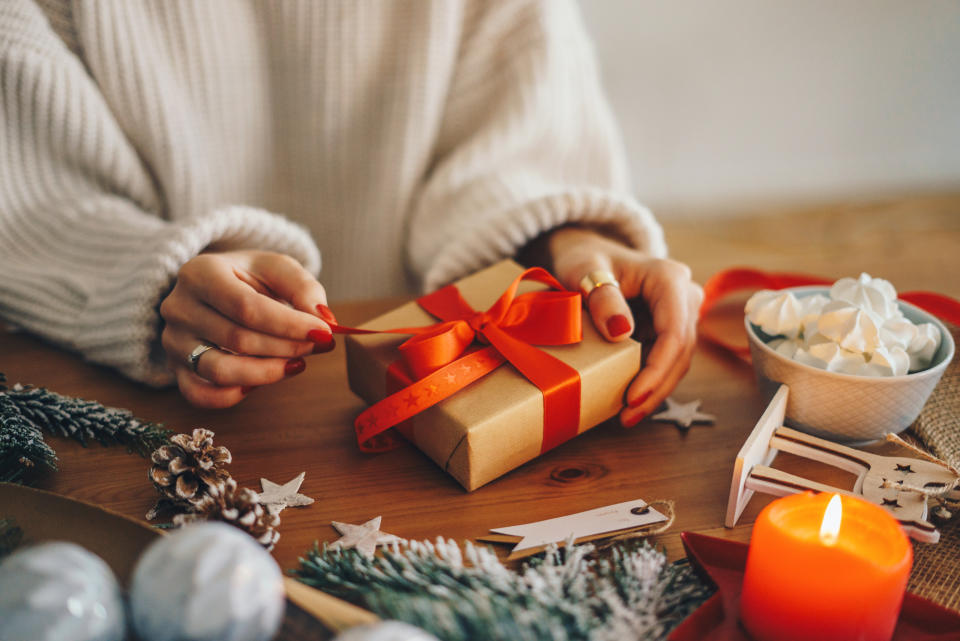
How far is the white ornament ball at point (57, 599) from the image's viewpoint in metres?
0.28

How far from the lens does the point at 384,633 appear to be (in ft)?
0.94

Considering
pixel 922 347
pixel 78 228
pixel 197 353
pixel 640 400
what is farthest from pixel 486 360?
pixel 78 228

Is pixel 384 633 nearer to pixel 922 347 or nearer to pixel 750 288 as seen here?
pixel 922 347

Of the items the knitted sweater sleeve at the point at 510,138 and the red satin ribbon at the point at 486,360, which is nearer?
the red satin ribbon at the point at 486,360

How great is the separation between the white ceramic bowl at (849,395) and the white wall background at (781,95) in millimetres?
1386

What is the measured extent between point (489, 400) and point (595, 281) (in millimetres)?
186

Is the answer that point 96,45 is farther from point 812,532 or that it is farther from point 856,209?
point 856,209

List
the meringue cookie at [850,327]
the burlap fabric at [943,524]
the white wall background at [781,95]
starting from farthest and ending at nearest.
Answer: the white wall background at [781,95], the meringue cookie at [850,327], the burlap fabric at [943,524]

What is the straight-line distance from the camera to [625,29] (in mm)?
1753

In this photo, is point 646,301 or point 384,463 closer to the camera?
point 384,463

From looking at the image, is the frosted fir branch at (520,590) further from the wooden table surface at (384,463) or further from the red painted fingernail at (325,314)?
the red painted fingernail at (325,314)

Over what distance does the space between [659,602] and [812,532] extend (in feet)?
0.33

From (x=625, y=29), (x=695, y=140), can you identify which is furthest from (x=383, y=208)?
(x=695, y=140)

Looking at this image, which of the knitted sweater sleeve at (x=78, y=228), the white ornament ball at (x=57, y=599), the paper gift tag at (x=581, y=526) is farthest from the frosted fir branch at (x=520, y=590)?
the knitted sweater sleeve at (x=78, y=228)
